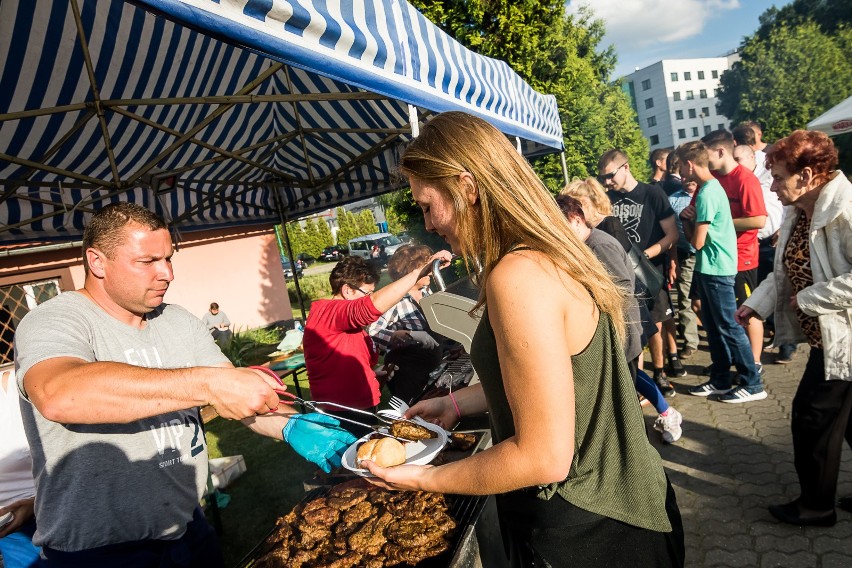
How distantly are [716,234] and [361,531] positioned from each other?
4.14 meters

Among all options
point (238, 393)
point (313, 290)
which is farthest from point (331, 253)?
point (238, 393)

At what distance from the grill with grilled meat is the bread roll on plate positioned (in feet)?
1.19

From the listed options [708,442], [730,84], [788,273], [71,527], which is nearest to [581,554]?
[71,527]

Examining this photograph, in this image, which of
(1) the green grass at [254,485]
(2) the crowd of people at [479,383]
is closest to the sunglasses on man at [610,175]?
(2) the crowd of people at [479,383]

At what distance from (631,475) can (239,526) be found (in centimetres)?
388

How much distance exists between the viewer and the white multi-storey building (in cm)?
7038

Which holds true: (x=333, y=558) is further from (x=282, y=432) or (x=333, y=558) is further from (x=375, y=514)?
(x=282, y=432)

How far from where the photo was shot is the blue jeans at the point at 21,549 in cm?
246

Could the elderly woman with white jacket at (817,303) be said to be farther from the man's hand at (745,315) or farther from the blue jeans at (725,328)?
the blue jeans at (725,328)

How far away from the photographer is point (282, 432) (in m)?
2.59

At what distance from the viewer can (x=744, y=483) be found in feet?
11.0

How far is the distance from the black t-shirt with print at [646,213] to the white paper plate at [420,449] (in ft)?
12.8

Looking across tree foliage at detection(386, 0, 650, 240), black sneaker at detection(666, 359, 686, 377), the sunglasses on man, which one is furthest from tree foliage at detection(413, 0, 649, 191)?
black sneaker at detection(666, 359, 686, 377)

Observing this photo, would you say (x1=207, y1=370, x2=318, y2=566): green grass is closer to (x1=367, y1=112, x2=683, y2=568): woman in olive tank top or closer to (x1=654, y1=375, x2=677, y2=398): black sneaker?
(x1=367, y1=112, x2=683, y2=568): woman in olive tank top
